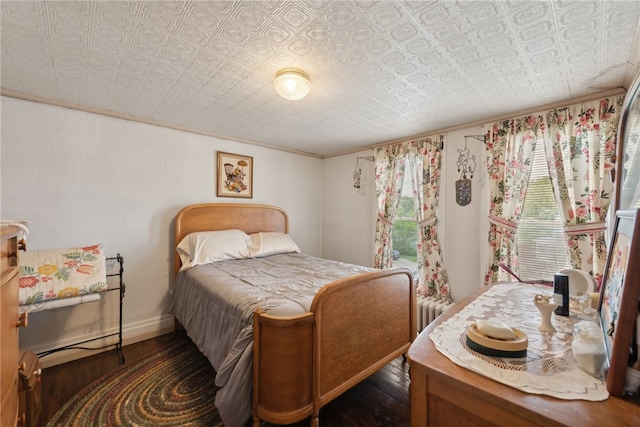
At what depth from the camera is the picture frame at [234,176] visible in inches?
126

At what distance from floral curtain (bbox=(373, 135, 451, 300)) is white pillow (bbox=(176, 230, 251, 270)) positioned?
176 cm

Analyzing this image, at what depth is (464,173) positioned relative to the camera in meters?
2.74

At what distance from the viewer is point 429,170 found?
9.71 feet

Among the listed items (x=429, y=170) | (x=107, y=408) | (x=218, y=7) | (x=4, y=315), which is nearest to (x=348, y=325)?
(x=4, y=315)

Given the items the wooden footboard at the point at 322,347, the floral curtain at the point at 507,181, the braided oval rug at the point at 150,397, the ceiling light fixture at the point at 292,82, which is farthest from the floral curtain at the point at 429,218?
the braided oval rug at the point at 150,397

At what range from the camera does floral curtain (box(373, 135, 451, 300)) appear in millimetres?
2895

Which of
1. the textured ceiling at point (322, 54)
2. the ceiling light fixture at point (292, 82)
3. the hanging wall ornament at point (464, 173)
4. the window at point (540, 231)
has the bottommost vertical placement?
the window at point (540, 231)

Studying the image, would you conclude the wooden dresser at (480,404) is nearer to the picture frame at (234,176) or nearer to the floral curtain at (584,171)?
the floral curtain at (584,171)

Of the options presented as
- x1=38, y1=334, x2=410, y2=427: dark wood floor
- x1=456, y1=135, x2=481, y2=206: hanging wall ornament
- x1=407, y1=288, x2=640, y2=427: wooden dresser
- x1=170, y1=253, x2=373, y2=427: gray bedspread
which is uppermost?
x1=456, y1=135, x2=481, y2=206: hanging wall ornament

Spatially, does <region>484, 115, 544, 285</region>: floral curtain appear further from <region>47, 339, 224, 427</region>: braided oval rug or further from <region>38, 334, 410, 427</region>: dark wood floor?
<region>47, 339, 224, 427</region>: braided oval rug

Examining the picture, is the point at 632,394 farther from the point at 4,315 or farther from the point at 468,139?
the point at 468,139

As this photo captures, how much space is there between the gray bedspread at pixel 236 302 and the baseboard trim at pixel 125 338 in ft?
0.89

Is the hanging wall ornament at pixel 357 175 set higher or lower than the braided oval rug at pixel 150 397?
higher

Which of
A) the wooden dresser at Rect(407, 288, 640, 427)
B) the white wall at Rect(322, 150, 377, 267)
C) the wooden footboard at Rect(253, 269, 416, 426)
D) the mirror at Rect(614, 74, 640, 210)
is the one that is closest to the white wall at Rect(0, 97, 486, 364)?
the white wall at Rect(322, 150, 377, 267)
